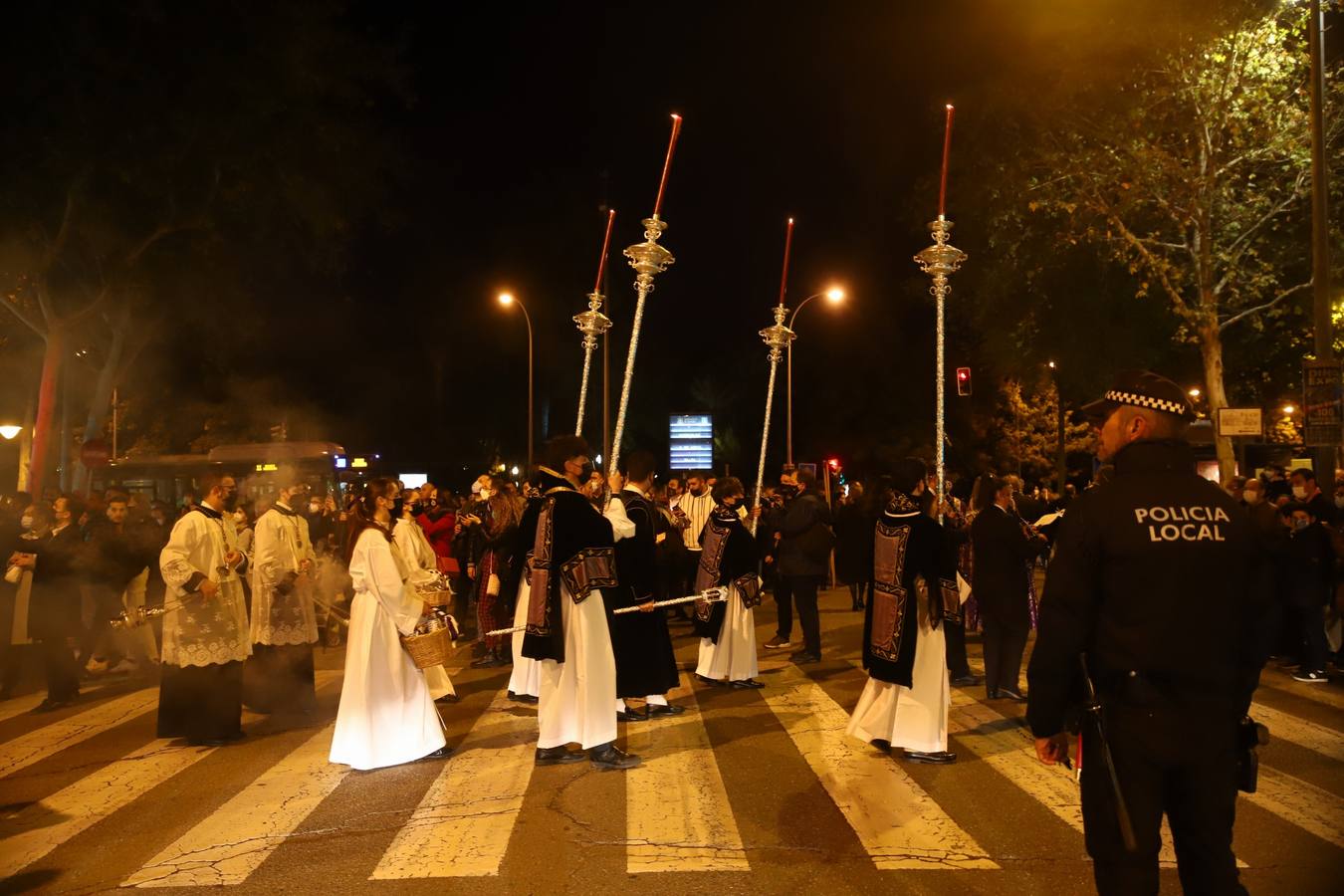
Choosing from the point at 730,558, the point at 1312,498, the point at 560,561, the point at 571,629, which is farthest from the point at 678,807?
the point at 1312,498

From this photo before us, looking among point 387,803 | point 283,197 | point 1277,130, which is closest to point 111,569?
point 387,803

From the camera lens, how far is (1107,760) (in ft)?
11.1

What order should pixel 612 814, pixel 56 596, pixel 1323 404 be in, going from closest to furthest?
pixel 612 814
pixel 56 596
pixel 1323 404

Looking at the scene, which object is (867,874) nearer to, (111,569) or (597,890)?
(597,890)

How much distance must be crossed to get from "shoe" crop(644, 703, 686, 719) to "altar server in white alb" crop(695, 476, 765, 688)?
3.61 feet

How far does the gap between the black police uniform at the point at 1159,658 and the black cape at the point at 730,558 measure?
22.2 feet

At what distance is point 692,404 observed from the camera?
61.8 meters

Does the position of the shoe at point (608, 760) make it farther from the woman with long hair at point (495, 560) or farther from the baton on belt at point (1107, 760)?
the baton on belt at point (1107, 760)

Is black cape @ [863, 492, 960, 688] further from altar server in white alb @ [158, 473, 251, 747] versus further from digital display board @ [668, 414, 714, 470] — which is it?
digital display board @ [668, 414, 714, 470]

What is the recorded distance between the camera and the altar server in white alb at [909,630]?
7176 millimetres

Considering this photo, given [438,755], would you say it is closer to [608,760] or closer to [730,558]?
[608,760]

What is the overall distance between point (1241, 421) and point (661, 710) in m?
10.3

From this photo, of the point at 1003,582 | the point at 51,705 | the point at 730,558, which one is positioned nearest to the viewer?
the point at 1003,582

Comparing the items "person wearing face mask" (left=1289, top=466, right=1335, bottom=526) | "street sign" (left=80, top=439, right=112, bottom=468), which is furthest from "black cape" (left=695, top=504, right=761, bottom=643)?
"street sign" (left=80, top=439, right=112, bottom=468)
